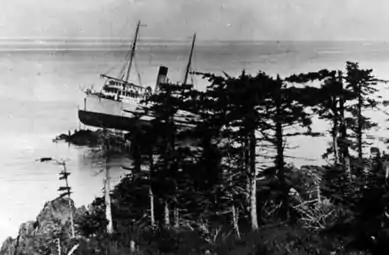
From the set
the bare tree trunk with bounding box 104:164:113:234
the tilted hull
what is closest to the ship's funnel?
the tilted hull

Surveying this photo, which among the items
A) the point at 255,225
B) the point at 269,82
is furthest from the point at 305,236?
the point at 269,82

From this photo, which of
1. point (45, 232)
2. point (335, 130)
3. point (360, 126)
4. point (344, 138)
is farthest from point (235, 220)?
point (45, 232)

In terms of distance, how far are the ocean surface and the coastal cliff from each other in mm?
104

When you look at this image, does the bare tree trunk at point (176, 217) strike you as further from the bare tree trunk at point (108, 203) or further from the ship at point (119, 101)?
the ship at point (119, 101)

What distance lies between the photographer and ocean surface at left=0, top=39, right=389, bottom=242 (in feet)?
21.0

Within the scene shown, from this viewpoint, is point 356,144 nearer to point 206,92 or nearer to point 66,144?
point 206,92

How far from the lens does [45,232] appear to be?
6383 millimetres

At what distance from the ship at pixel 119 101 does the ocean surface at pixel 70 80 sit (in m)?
0.10

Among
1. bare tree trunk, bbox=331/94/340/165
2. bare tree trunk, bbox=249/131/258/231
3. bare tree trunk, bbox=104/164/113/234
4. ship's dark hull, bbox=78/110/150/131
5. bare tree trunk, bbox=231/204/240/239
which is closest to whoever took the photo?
bare tree trunk, bbox=231/204/240/239

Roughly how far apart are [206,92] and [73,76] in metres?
1.80

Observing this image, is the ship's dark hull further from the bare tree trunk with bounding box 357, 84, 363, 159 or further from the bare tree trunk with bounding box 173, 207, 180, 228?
the bare tree trunk with bounding box 357, 84, 363, 159

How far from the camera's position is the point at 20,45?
6.48 m

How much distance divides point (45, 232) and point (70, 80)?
2.01 metres

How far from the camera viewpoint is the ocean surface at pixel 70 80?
6395 millimetres
